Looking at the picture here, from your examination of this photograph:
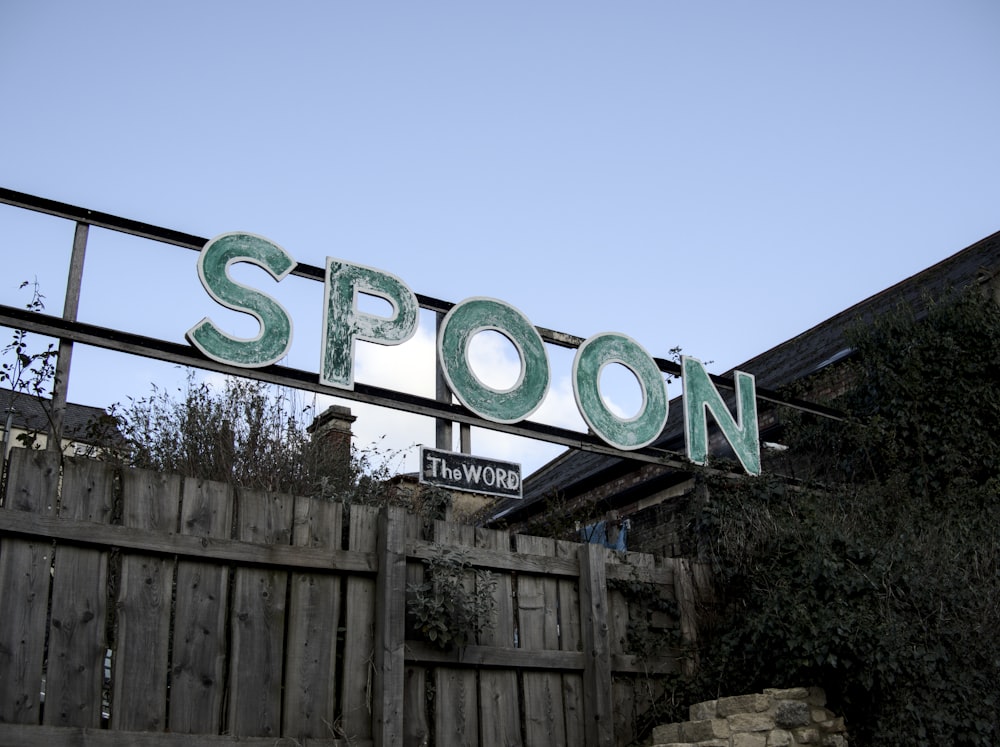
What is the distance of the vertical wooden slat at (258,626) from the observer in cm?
580

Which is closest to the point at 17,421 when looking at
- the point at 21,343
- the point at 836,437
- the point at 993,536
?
the point at 21,343

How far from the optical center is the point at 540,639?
7.05 meters

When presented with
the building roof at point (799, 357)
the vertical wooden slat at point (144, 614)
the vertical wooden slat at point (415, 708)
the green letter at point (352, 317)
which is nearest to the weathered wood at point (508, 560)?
the vertical wooden slat at point (415, 708)

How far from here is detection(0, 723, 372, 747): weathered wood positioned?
511cm

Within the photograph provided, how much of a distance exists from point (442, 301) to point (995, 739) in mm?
5161

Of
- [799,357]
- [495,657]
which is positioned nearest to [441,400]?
[495,657]

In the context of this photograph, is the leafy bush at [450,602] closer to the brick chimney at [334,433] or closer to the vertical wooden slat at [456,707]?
the vertical wooden slat at [456,707]

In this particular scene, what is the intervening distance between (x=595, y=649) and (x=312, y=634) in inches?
80.9

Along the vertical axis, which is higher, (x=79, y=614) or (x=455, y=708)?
(x=79, y=614)

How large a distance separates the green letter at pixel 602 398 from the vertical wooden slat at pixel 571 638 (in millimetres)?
1842

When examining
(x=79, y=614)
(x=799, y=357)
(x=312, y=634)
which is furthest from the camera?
(x=799, y=357)

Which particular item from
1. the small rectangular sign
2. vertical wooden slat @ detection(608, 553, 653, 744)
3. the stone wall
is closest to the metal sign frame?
the small rectangular sign

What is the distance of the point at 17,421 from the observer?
21750 millimetres

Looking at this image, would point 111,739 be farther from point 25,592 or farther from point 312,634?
point 312,634
